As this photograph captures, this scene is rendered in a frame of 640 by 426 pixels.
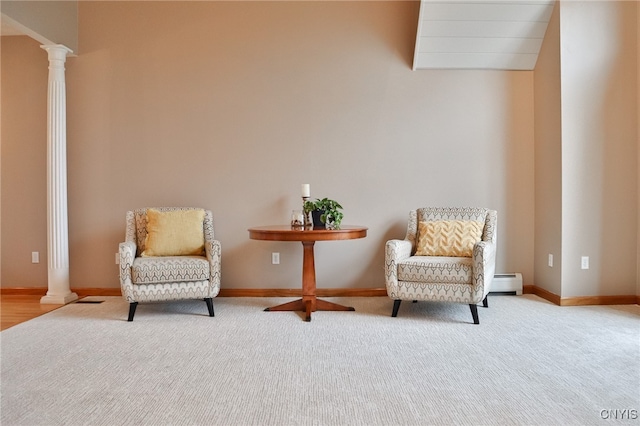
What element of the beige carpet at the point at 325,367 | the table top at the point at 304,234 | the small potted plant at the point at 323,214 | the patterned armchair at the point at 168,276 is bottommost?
the beige carpet at the point at 325,367

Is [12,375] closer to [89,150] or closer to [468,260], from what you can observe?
[89,150]

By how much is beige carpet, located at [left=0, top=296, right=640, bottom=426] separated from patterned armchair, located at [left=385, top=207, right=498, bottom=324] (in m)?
→ 0.21

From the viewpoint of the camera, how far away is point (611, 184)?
4160mm

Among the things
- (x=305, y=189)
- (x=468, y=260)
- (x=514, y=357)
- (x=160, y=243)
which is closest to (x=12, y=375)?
(x=160, y=243)

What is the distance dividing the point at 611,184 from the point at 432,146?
1.51 m

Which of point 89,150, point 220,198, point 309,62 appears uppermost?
point 309,62

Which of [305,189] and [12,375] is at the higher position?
[305,189]

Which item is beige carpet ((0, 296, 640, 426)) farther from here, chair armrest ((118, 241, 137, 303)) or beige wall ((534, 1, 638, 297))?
beige wall ((534, 1, 638, 297))

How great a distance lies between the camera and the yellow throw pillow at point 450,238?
3984 millimetres


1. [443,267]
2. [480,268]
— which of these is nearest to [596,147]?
[480,268]

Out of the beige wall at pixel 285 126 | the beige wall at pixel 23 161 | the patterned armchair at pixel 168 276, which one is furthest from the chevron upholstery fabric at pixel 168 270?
the beige wall at pixel 23 161

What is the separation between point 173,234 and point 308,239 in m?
1.22

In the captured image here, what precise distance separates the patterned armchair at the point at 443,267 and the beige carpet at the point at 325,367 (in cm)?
21

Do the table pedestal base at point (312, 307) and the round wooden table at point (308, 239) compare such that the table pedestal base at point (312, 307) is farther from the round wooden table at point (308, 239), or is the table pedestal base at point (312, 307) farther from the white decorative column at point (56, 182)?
the white decorative column at point (56, 182)
